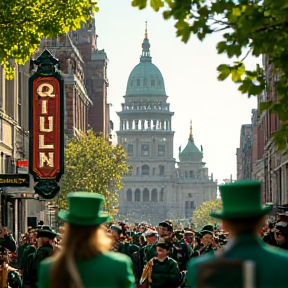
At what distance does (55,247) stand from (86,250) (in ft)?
31.2

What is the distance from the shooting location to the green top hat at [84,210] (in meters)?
6.32

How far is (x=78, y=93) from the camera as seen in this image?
85.7 metres

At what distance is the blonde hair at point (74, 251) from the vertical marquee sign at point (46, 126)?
28.2 metres

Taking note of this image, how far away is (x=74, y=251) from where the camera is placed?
19.9 ft

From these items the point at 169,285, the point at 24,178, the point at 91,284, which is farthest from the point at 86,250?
the point at 24,178

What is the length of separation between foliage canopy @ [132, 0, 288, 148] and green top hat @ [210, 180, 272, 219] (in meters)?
3.56

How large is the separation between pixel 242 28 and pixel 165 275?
5994 mm

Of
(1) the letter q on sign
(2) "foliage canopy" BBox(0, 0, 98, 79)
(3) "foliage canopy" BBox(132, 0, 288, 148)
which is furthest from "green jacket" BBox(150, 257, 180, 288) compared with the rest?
(1) the letter q on sign

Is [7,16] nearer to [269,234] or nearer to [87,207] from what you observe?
[269,234]

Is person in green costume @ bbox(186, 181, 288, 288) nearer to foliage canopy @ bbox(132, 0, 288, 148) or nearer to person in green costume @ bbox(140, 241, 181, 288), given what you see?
foliage canopy @ bbox(132, 0, 288, 148)

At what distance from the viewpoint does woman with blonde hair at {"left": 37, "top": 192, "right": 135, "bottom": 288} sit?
5941mm

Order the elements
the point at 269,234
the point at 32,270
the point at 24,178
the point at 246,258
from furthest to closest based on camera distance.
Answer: the point at 24,178 → the point at 269,234 → the point at 32,270 → the point at 246,258

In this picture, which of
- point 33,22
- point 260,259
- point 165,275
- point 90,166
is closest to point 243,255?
point 260,259

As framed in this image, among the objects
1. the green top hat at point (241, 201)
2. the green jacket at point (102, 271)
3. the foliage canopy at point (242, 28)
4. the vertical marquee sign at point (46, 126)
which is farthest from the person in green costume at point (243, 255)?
the vertical marquee sign at point (46, 126)
